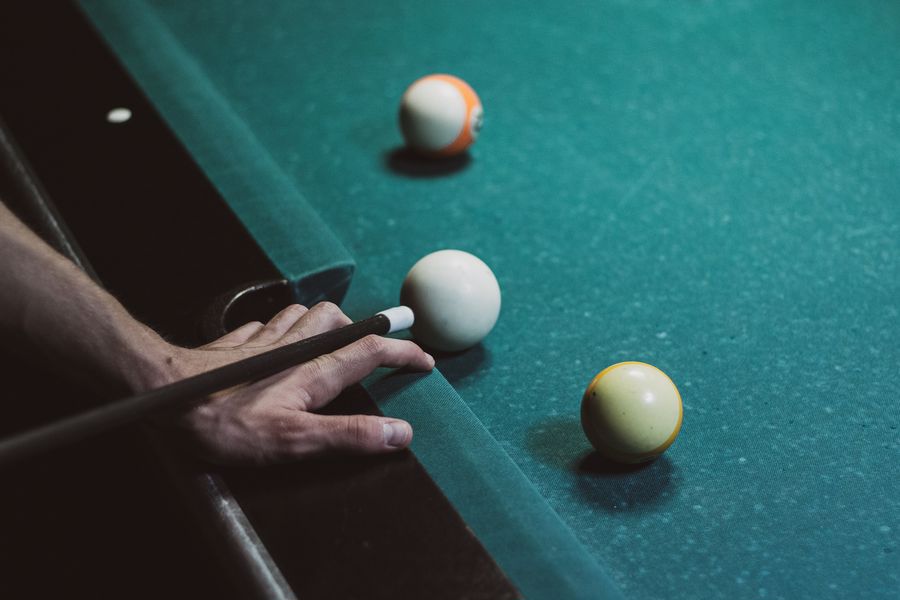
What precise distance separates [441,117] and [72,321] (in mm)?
1235

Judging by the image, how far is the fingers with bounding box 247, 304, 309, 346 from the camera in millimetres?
1449

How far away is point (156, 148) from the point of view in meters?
2.00

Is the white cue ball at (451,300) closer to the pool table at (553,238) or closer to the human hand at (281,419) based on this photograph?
the pool table at (553,238)

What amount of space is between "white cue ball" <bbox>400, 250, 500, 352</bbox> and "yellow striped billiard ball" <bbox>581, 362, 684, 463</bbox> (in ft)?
0.93

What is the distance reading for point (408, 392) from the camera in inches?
56.9

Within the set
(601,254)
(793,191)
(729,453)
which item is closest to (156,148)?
(601,254)

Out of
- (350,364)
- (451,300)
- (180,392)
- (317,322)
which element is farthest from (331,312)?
(180,392)

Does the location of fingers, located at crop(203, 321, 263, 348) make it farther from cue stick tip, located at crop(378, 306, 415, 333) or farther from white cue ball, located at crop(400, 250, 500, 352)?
white cue ball, located at crop(400, 250, 500, 352)

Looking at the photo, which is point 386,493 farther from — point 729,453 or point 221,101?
point 221,101

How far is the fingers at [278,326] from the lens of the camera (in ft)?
4.75

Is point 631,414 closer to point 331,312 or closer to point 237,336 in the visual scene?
point 331,312

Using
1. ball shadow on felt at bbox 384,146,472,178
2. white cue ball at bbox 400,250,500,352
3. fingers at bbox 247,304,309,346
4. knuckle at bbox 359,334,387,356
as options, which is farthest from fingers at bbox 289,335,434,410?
ball shadow on felt at bbox 384,146,472,178

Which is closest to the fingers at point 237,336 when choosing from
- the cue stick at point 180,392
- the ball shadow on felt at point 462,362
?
Result: the cue stick at point 180,392

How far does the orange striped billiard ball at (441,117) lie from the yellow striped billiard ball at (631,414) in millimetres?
1049
